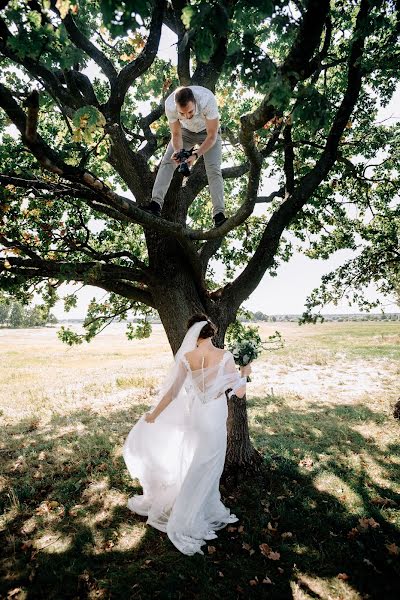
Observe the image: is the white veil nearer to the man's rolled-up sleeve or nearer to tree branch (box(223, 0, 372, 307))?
tree branch (box(223, 0, 372, 307))

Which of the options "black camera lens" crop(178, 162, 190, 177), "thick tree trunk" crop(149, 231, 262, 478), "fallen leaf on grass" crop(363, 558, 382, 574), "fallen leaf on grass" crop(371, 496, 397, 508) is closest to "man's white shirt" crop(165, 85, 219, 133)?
"black camera lens" crop(178, 162, 190, 177)

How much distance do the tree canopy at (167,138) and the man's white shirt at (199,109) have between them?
46 centimetres

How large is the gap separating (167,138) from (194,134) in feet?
9.03

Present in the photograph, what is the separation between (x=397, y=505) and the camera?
6.73m

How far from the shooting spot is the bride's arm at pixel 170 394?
601 centimetres

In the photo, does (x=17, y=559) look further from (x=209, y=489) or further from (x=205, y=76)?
(x=205, y=76)

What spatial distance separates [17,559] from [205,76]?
9.04 meters

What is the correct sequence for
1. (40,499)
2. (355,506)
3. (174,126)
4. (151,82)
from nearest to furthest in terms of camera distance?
(174,126) < (355,506) < (40,499) < (151,82)

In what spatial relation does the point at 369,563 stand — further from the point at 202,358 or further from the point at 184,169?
the point at 184,169

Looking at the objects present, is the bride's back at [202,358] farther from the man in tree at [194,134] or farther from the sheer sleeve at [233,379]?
the man in tree at [194,134]

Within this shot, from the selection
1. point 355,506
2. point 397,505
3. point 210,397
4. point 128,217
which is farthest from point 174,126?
point 397,505

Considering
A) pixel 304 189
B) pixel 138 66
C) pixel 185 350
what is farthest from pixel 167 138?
pixel 185 350

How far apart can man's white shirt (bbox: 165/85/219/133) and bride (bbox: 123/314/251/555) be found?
10.5 feet

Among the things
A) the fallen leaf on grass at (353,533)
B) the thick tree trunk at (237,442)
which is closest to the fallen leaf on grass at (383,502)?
the fallen leaf on grass at (353,533)
